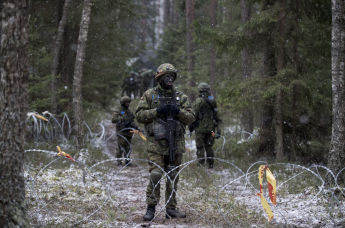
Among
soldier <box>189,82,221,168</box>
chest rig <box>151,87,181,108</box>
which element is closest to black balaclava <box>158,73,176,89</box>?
chest rig <box>151,87,181,108</box>

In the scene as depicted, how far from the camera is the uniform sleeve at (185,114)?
20.2ft

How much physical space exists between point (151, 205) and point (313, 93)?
5577 mm

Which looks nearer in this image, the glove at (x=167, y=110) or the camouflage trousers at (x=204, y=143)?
the glove at (x=167, y=110)

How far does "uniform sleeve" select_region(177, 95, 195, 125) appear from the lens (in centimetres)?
615

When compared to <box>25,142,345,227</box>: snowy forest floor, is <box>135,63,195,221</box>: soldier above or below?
above

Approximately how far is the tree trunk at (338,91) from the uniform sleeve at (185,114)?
303 cm

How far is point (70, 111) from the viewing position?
13.5 m

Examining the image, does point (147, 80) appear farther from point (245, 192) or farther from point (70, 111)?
point (245, 192)

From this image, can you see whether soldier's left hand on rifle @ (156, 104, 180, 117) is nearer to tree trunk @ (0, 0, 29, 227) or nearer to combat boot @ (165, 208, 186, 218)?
combat boot @ (165, 208, 186, 218)

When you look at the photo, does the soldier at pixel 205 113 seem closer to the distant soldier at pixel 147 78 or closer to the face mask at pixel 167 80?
the face mask at pixel 167 80

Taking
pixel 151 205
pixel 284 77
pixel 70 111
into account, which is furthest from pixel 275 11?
pixel 70 111

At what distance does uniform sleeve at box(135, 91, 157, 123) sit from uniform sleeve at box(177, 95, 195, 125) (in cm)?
40

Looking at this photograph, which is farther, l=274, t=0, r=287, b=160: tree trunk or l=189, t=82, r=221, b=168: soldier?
l=189, t=82, r=221, b=168: soldier

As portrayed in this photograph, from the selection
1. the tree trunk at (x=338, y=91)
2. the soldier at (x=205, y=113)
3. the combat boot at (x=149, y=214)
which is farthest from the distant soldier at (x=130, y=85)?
the combat boot at (x=149, y=214)
